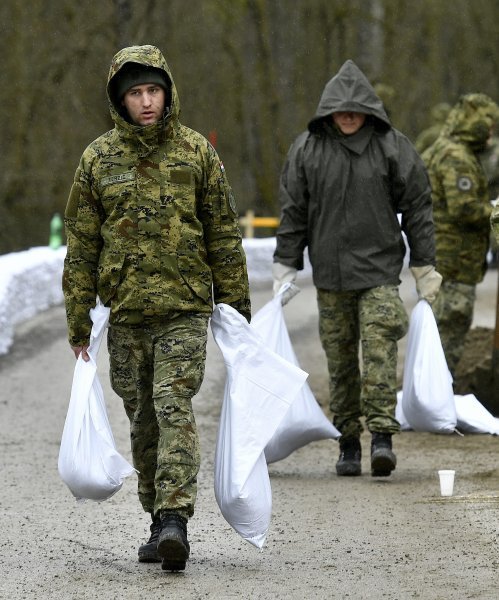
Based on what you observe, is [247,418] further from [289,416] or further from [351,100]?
[351,100]

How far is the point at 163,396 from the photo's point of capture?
6.02 meters

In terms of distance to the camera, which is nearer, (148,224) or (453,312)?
(148,224)

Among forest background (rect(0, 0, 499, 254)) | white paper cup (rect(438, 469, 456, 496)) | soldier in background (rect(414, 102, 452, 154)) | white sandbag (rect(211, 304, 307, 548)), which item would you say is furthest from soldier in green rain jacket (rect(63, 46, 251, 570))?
forest background (rect(0, 0, 499, 254))

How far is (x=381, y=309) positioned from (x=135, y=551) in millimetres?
2305

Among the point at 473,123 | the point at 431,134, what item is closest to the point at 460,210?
Answer: the point at 473,123

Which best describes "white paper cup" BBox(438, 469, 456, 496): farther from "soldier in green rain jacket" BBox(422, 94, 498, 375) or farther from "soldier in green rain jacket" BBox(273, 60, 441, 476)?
"soldier in green rain jacket" BBox(422, 94, 498, 375)

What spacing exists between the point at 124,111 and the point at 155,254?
57 centimetres

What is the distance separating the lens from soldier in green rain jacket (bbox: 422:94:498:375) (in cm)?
1045

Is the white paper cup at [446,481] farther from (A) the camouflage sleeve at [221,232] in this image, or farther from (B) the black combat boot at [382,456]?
(A) the camouflage sleeve at [221,232]

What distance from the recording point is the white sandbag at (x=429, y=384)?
853cm

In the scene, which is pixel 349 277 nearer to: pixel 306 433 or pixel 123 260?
pixel 306 433

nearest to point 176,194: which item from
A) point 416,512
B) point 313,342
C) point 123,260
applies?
point 123,260

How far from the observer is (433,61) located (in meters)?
39.3

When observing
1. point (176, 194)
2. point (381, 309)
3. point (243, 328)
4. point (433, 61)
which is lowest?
point (433, 61)
